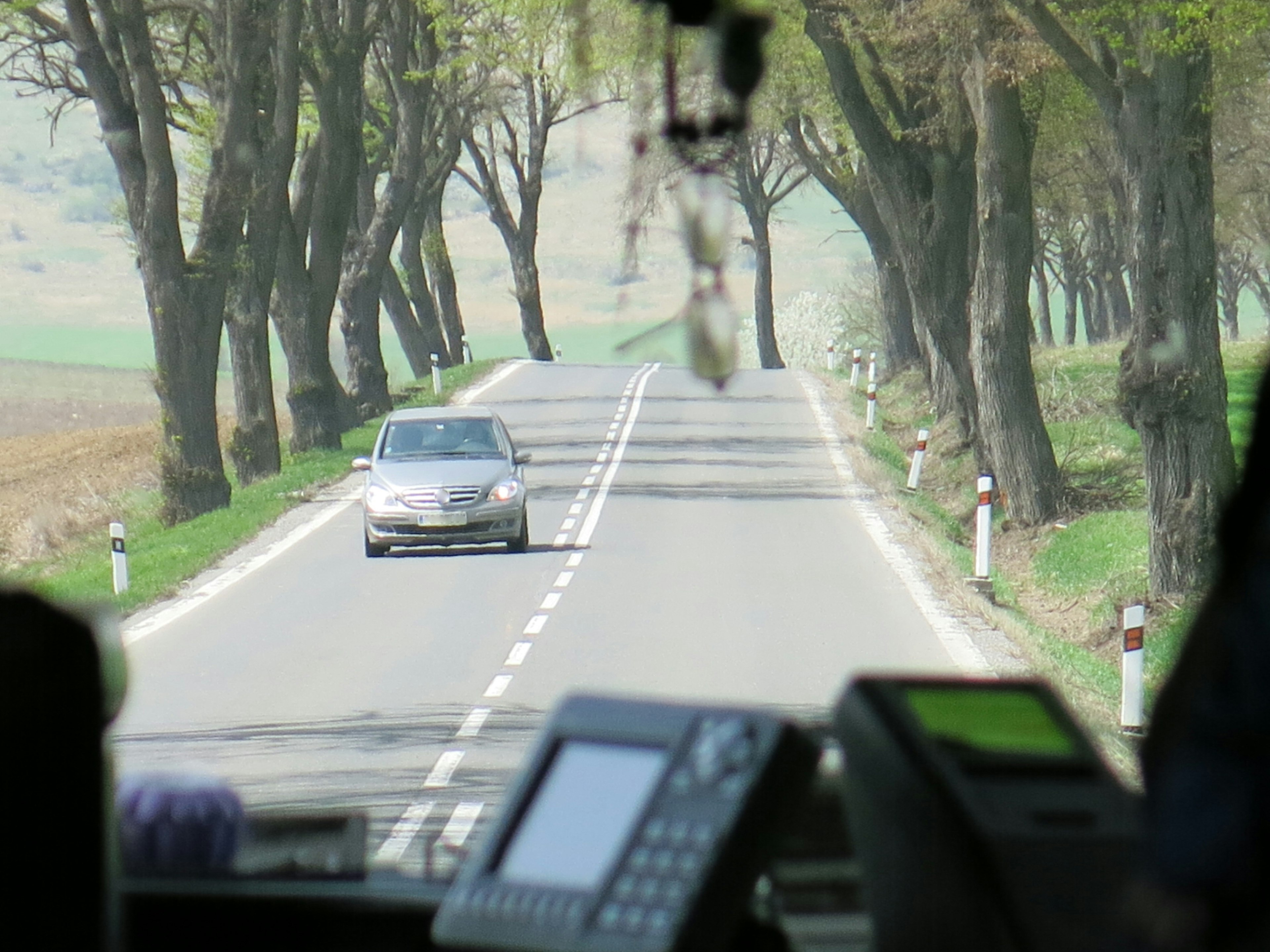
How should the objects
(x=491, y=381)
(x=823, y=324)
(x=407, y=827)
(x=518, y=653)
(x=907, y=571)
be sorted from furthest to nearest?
(x=823, y=324), (x=491, y=381), (x=907, y=571), (x=518, y=653), (x=407, y=827)

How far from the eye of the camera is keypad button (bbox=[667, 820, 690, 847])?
1.83 m

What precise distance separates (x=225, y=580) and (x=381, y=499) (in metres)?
2.01

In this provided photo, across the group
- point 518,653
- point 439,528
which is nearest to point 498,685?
point 518,653

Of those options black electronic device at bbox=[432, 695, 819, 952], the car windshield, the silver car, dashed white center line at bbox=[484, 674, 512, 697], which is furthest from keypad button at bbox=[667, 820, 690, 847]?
the car windshield

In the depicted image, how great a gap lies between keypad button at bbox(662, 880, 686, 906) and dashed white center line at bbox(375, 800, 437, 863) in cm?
323

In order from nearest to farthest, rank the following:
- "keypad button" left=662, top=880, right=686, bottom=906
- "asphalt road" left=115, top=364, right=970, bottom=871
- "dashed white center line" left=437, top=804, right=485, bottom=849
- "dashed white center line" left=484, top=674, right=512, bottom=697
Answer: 1. "keypad button" left=662, top=880, right=686, bottom=906
2. "dashed white center line" left=437, top=804, right=485, bottom=849
3. "asphalt road" left=115, top=364, right=970, bottom=871
4. "dashed white center line" left=484, top=674, right=512, bottom=697

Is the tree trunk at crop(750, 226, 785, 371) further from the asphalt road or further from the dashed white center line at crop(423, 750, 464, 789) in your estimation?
the dashed white center line at crop(423, 750, 464, 789)

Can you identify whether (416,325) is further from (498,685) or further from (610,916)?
(610,916)

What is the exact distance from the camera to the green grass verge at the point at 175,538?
20125 millimetres

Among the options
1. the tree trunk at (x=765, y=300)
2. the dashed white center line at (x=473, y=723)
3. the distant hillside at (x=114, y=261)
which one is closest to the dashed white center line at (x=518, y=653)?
the dashed white center line at (x=473, y=723)

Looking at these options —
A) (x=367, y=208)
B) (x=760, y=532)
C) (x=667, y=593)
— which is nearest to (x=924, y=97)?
(x=760, y=532)

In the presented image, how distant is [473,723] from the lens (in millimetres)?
11750

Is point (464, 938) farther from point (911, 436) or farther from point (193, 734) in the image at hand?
point (911, 436)

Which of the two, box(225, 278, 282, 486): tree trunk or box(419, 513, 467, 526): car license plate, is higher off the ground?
box(225, 278, 282, 486): tree trunk
